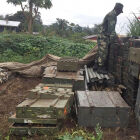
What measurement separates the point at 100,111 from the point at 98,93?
0.68m

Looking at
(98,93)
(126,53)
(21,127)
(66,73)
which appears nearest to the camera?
(21,127)

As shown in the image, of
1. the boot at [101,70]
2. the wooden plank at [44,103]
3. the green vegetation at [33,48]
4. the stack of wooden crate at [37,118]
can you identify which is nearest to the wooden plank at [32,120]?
the stack of wooden crate at [37,118]

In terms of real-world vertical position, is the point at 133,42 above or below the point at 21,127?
above

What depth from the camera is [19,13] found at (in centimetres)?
4212

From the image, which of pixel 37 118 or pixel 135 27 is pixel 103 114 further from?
pixel 135 27

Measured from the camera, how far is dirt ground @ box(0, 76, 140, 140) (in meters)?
3.67

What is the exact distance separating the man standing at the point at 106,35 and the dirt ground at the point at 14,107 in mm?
2384

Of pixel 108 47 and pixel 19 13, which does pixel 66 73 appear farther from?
pixel 19 13

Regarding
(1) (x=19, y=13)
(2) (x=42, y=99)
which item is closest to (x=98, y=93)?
(2) (x=42, y=99)

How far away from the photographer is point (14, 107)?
512cm

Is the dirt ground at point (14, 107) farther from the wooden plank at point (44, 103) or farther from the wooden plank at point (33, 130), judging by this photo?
the wooden plank at point (44, 103)

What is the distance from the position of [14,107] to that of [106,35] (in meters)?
3.44

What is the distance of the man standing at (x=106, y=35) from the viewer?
6570 millimetres

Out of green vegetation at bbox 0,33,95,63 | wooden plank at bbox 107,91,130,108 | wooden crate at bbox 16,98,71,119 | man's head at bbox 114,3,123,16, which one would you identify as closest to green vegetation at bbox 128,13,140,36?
man's head at bbox 114,3,123,16
